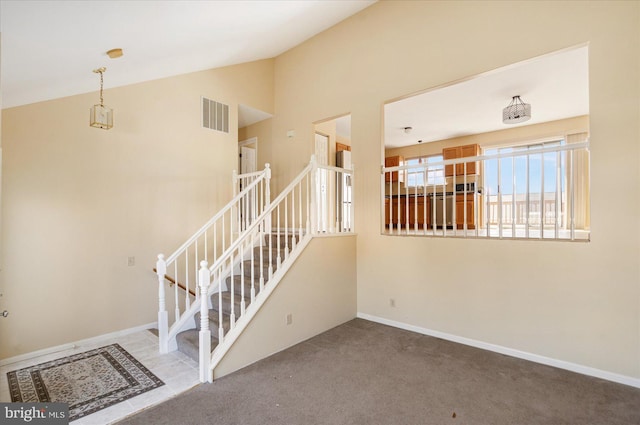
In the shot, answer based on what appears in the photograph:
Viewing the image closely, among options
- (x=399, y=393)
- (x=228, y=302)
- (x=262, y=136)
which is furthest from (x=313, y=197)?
(x=262, y=136)

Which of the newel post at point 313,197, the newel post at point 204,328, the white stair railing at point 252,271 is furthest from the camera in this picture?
the newel post at point 313,197

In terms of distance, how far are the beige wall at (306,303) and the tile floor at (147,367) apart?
38cm

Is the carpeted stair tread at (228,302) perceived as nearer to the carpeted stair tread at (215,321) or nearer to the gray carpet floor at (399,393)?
the carpeted stair tread at (215,321)

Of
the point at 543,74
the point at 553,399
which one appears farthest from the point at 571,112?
the point at 553,399

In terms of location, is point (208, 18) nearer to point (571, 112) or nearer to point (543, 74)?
point (543, 74)

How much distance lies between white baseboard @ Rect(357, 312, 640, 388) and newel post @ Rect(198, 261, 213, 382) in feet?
8.02

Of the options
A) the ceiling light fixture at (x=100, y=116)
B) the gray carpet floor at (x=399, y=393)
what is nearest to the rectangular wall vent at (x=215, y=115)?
the ceiling light fixture at (x=100, y=116)

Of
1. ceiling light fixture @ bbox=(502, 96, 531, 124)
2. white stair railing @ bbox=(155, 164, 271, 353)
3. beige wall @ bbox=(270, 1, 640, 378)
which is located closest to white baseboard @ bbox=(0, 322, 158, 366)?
white stair railing @ bbox=(155, 164, 271, 353)

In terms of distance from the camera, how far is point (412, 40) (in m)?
4.05

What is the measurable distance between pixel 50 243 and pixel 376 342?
12.7ft

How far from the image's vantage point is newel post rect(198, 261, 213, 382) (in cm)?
266

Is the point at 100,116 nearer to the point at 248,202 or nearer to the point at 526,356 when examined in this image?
the point at 248,202

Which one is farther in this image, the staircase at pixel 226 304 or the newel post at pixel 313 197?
the newel post at pixel 313 197

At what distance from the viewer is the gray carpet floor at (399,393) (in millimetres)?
2221
